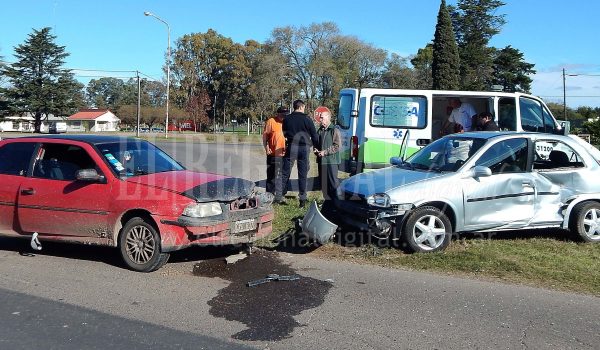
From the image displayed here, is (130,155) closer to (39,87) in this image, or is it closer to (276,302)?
(276,302)

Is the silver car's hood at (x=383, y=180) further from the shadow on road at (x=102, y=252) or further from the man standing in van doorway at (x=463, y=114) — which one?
the man standing in van doorway at (x=463, y=114)

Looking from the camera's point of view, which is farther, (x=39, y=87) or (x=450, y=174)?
(x=39, y=87)

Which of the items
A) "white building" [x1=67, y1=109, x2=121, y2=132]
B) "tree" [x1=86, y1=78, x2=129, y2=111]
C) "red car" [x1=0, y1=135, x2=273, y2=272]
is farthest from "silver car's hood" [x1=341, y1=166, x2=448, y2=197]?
"tree" [x1=86, y1=78, x2=129, y2=111]

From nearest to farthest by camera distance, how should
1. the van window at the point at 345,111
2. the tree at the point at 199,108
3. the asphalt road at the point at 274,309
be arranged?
Answer: the asphalt road at the point at 274,309
the van window at the point at 345,111
the tree at the point at 199,108

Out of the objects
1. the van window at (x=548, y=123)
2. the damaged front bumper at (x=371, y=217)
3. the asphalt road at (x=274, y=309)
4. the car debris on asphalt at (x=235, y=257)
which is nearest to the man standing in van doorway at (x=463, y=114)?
the van window at (x=548, y=123)

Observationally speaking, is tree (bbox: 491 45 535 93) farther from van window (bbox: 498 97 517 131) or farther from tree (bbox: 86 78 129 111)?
tree (bbox: 86 78 129 111)

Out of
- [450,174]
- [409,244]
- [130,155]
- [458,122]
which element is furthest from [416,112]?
[130,155]

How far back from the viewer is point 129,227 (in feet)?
20.0

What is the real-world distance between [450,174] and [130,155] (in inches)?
162

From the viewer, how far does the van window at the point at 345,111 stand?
11195 millimetres

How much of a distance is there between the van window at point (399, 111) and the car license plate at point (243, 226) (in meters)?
5.07

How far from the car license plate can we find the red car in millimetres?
12

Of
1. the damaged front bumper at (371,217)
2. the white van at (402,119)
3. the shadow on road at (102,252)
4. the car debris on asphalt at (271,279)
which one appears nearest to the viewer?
the car debris on asphalt at (271,279)

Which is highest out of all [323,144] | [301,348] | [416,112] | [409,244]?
[416,112]
